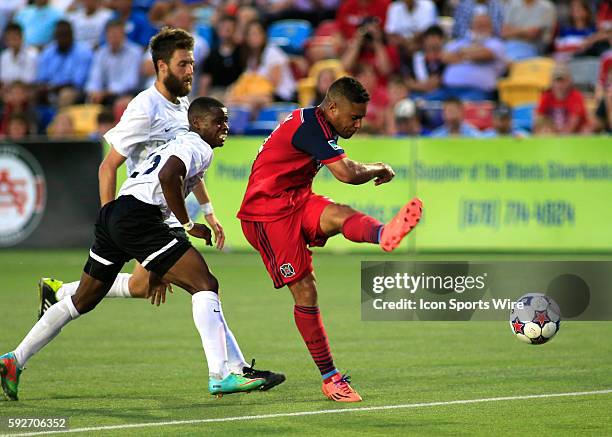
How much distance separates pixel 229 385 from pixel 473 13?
1454 cm

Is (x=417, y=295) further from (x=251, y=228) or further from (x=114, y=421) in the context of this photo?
(x=114, y=421)

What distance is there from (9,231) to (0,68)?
525cm

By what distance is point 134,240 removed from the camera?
745 centimetres

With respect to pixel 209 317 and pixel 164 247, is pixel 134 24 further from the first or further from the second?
pixel 209 317

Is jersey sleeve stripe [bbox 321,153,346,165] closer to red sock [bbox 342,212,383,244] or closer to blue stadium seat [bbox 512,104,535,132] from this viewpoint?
red sock [bbox 342,212,383,244]

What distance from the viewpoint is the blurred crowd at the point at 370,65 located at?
18.6 metres

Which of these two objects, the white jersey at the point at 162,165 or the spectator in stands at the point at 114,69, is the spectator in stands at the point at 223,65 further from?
the white jersey at the point at 162,165

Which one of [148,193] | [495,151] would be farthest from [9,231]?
[148,193]

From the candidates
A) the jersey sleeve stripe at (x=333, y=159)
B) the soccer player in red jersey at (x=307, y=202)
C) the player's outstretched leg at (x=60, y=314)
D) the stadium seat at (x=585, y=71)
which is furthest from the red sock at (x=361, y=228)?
the stadium seat at (x=585, y=71)

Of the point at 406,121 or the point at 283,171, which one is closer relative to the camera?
the point at 283,171

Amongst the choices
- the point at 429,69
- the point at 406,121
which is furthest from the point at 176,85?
the point at 429,69

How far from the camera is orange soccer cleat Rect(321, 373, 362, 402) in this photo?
7.42 metres

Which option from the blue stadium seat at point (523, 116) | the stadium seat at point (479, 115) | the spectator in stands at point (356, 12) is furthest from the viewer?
the spectator in stands at point (356, 12)

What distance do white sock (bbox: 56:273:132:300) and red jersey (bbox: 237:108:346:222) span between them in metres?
1.30
